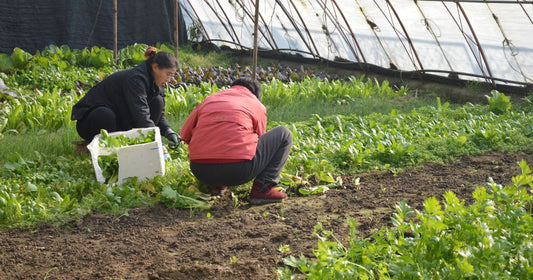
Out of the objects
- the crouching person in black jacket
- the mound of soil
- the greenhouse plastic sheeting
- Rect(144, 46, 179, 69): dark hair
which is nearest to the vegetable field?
the mound of soil

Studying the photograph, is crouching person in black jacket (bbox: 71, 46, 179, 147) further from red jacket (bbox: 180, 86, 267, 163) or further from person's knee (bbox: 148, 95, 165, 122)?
red jacket (bbox: 180, 86, 267, 163)

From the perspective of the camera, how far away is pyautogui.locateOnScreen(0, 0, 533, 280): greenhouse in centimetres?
240

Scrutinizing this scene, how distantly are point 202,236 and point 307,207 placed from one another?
0.88m

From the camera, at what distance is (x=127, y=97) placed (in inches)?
187

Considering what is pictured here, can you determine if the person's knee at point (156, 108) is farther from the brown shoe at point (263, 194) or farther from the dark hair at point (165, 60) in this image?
the brown shoe at point (263, 194)

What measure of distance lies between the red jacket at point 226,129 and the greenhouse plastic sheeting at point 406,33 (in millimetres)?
5257

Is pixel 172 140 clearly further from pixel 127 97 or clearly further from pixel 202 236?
pixel 202 236

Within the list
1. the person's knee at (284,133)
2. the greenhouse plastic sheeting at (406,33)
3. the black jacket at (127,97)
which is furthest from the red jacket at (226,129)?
the greenhouse plastic sheeting at (406,33)

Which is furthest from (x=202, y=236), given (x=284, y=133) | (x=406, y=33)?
(x=406, y=33)

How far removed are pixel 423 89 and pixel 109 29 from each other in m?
6.73

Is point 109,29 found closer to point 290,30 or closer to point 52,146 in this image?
point 290,30

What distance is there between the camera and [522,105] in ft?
24.8

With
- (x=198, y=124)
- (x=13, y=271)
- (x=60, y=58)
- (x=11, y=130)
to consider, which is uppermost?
(x=198, y=124)

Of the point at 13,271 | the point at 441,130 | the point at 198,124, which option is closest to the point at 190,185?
the point at 198,124
